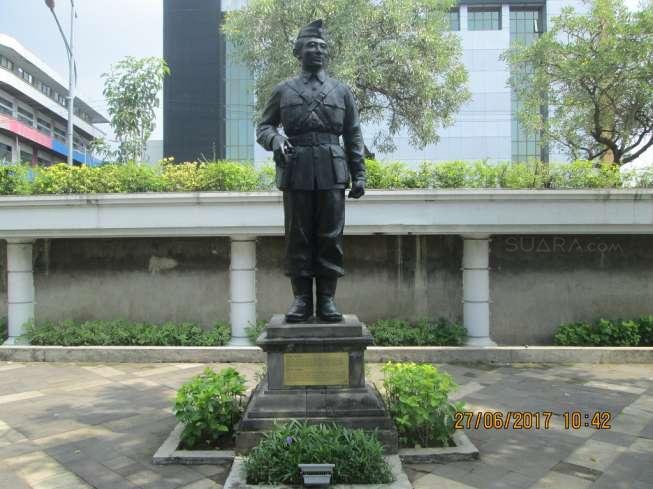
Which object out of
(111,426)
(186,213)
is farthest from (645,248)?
(111,426)

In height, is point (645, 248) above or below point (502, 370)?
above

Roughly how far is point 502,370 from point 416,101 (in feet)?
38.4

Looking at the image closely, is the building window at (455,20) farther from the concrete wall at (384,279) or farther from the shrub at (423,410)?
the shrub at (423,410)

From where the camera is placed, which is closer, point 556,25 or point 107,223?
point 107,223

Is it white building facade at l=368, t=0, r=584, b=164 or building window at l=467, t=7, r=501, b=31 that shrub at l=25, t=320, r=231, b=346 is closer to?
white building facade at l=368, t=0, r=584, b=164

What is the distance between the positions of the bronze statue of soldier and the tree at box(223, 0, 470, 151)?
10.5 metres

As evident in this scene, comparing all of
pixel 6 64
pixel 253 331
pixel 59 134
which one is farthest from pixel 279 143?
pixel 59 134

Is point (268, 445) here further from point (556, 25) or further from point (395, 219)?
point (556, 25)

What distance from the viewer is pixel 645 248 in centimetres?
943

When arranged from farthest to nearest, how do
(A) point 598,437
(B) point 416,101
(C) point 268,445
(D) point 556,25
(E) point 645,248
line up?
(B) point 416,101 < (D) point 556,25 < (E) point 645,248 < (A) point 598,437 < (C) point 268,445

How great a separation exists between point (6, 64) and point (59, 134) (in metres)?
10.6

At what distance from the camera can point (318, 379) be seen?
486cm

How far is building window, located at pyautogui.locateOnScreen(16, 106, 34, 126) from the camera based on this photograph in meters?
45.1
